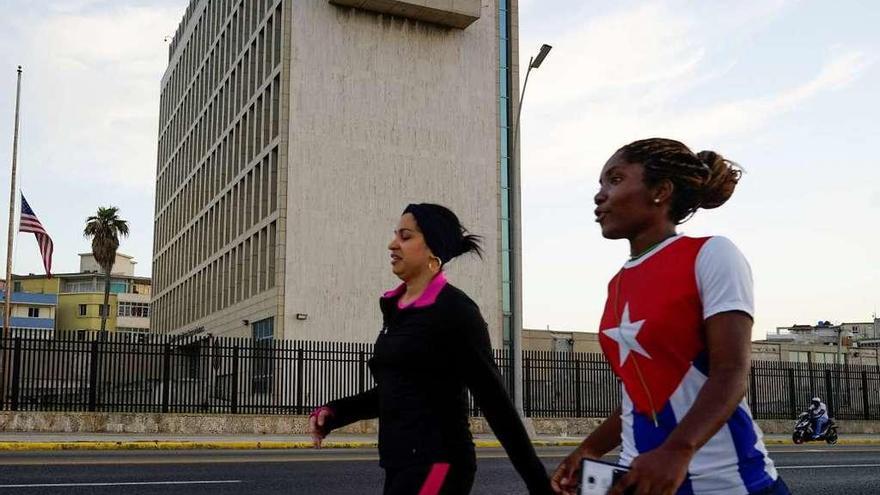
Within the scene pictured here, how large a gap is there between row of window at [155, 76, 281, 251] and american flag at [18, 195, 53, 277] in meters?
9.81

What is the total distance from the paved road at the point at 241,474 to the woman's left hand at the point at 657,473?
7295 mm

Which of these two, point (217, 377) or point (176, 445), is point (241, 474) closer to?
point (176, 445)

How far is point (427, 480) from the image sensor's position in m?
3.35

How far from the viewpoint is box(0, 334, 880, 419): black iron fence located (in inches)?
787

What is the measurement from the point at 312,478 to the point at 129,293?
100852 millimetres

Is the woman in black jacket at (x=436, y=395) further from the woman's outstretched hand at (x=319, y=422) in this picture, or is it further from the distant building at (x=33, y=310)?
the distant building at (x=33, y=310)

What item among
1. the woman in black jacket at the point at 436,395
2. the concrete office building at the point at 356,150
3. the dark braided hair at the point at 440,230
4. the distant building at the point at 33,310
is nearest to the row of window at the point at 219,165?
the concrete office building at the point at 356,150

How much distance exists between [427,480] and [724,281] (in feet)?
4.80

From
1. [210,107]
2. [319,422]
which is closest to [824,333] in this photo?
[210,107]

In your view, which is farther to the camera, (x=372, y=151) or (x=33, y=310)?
(x=33, y=310)

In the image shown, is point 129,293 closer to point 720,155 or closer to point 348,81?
point 348,81

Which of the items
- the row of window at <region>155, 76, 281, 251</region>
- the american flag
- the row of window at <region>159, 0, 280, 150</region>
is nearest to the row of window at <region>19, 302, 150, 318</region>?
the row of window at <region>159, 0, 280, 150</region>

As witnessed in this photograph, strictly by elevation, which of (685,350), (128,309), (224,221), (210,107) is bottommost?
(685,350)

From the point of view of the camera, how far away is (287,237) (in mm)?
35688
